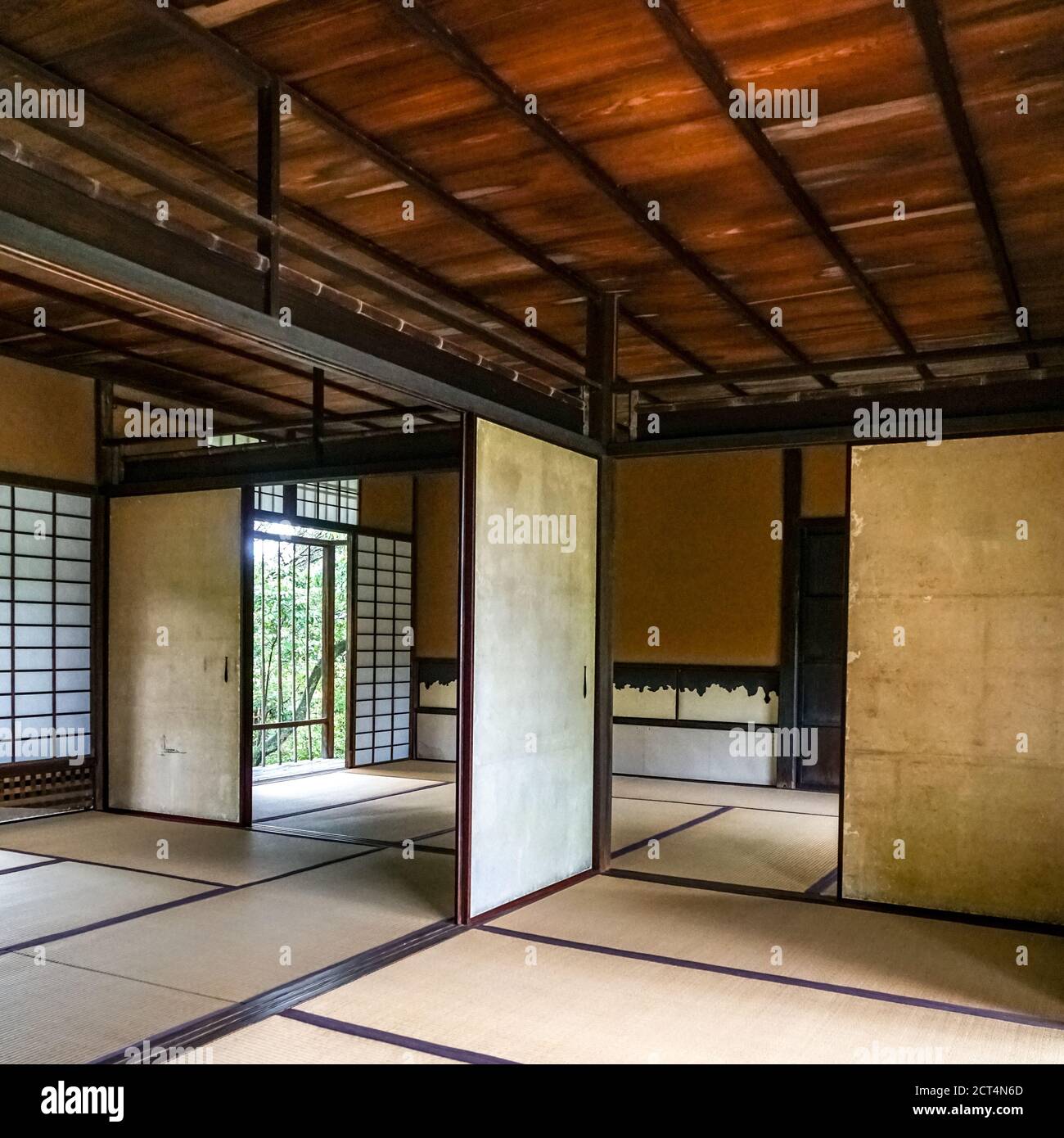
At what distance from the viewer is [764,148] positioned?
3785 millimetres

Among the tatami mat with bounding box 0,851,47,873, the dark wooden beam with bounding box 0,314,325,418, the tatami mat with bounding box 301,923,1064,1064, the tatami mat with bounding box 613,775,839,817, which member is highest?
the dark wooden beam with bounding box 0,314,325,418

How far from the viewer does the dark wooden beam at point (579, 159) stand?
3078mm

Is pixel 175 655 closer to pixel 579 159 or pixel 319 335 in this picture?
pixel 319 335

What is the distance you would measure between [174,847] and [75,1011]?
2.67 metres

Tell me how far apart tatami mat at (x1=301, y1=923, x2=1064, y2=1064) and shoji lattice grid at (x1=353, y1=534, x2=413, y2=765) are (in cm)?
589

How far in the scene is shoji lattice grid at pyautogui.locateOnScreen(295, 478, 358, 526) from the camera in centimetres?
928

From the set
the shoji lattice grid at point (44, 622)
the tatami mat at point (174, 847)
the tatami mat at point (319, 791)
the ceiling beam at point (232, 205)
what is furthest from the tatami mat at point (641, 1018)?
the shoji lattice grid at point (44, 622)

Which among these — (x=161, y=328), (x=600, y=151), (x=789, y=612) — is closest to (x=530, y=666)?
(x=600, y=151)

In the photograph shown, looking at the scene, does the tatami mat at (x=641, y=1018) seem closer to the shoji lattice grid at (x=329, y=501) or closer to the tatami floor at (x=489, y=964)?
the tatami floor at (x=489, y=964)

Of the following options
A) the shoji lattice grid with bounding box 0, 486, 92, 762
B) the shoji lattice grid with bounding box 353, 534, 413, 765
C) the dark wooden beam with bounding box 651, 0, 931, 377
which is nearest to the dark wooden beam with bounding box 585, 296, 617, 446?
the dark wooden beam with bounding box 651, 0, 931, 377

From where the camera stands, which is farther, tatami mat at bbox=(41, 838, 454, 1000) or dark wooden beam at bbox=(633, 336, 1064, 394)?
dark wooden beam at bbox=(633, 336, 1064, 394)

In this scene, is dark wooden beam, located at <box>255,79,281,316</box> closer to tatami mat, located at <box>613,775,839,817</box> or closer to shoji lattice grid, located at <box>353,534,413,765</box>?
tatami mat, located at <box>613,775,839,817</box>

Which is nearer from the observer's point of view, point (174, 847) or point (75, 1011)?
point (75, 1011)

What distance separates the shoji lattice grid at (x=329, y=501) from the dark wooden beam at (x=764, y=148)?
5.14 metres
